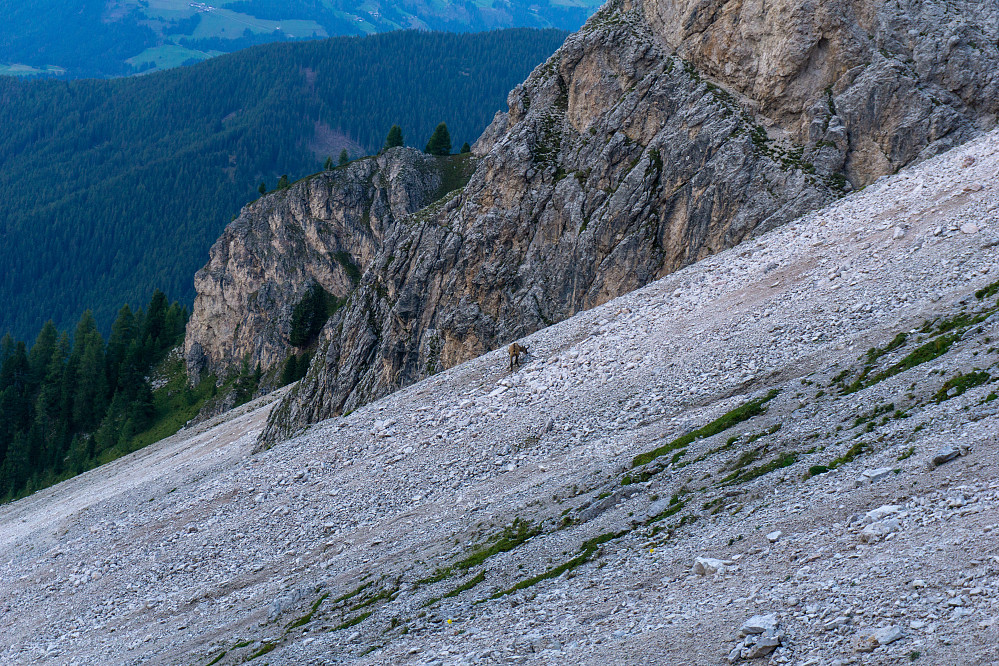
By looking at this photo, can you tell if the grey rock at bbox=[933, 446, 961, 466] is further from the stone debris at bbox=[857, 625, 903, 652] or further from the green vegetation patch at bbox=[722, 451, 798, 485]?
the stone debris at bbox=[857, 625, 903, 652]

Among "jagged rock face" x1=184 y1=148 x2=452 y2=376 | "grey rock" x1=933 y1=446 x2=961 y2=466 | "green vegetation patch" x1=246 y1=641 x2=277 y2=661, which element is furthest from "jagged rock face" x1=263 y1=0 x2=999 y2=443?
"jagged rock face" x1=184 y1=148 x2=452 y2=376

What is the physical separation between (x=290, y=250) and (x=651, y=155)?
276 ft

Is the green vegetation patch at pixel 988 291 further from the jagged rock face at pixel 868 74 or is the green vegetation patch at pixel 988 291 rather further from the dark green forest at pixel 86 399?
the dark green forest at pixel 86 399

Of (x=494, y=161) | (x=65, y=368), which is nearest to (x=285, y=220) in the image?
(x=65, y=368)

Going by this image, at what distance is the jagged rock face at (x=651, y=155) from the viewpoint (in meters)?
41.7

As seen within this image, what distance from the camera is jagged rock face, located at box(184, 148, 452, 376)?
11388 cm

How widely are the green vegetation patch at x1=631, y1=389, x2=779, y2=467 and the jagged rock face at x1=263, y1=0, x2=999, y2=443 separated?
23314 millimetres

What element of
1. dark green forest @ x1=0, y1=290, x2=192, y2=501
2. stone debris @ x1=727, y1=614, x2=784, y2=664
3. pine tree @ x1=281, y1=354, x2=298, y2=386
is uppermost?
dark green forest @ x1=0, y1=290, x2=192, y2=501

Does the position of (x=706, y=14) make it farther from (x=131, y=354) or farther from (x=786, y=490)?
(x=131, y=354)

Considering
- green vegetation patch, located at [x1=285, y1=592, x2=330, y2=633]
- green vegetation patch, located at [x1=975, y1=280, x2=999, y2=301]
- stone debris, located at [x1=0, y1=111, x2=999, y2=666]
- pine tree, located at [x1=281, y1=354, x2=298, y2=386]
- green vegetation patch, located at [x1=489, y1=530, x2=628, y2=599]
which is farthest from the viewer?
pine tree, located at [x1=281, y1=354, x2=298, y2=386]

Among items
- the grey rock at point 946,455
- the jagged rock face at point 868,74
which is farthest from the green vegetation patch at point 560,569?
the jagged rock face at point 868,74

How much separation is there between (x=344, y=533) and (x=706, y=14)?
39843 mm

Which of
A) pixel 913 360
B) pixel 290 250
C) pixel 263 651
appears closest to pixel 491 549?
pixel 263 651

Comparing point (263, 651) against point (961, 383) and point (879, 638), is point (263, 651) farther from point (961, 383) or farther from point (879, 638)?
point (961, 383)
